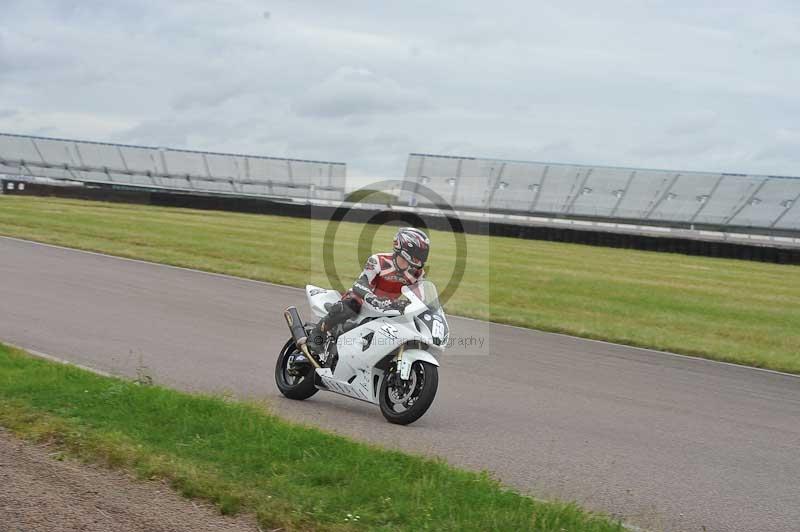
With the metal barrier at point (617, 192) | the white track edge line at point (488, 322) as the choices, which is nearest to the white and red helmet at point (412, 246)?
the white track edge line at point (488, 322)

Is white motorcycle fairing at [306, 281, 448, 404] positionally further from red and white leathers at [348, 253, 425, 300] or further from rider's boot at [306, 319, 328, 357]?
rider's boot at [306, 319, 328, 357]

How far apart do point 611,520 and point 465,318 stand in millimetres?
11716

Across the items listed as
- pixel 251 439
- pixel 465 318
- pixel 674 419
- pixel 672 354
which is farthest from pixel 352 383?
pixel 465 318

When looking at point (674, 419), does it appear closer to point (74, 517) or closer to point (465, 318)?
point (74, 517)

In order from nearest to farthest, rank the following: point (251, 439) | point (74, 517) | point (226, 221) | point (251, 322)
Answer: point (74, 517)
point (251, 439)
point (251, 322)
point (226, 221)

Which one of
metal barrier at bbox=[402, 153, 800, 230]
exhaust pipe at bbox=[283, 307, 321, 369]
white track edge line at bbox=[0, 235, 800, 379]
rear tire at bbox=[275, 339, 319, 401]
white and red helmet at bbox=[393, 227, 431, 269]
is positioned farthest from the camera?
metal barrier at bbox=[402, 153, 800, 230]

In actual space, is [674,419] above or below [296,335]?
below

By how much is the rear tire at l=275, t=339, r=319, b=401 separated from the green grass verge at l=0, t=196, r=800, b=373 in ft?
25.9

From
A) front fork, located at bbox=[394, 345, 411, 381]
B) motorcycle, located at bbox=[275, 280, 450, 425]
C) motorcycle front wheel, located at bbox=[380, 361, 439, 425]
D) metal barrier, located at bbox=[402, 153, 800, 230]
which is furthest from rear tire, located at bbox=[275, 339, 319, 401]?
metal barrier, located at bbox=[402, 153, 800, 230]

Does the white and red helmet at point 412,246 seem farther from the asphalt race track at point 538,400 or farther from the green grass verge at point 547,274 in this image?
the green grass verge at point 547,274

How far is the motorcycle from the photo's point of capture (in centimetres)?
807

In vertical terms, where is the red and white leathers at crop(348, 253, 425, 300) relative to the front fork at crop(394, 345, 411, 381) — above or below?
above

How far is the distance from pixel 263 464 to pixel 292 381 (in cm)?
321

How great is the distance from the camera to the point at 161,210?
1688 inches
